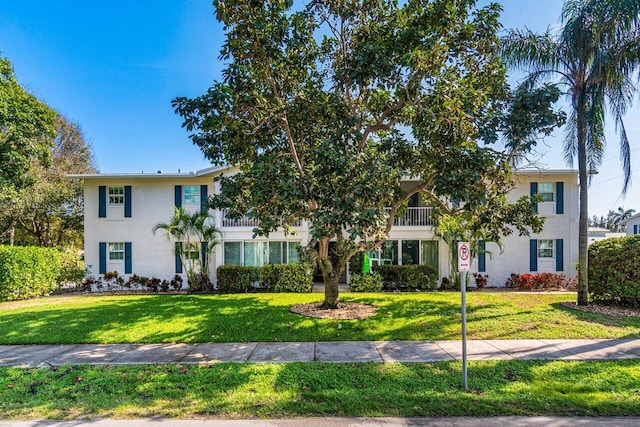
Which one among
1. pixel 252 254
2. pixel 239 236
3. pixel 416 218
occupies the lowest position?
pixel 252 254

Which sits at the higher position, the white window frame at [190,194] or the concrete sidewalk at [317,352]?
the white window frame at [190,194]

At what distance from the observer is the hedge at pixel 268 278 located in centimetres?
1510

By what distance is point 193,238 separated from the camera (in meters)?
16.2

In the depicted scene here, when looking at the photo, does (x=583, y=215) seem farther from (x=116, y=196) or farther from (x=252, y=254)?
(x=116, y=196)

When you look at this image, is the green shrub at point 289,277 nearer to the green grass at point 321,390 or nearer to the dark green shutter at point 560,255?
the green grass at point 321,390

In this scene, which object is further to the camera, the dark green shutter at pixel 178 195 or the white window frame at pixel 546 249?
the dark green shutter at pixel 178 195

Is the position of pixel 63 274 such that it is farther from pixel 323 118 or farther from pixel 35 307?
pixel 323 118

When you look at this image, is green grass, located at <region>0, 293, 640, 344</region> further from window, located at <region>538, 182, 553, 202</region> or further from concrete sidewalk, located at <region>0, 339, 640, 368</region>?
window, located at <region>538, 182, 553, 202</region>

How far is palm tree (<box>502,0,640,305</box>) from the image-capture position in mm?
9891

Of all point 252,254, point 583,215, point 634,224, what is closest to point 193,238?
point 252,254

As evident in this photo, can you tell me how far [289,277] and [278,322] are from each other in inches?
252

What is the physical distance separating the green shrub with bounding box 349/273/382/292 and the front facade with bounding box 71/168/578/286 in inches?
68.3

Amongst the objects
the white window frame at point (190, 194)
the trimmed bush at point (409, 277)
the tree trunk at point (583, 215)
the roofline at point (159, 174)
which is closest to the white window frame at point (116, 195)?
the roofline at point (159, 174)

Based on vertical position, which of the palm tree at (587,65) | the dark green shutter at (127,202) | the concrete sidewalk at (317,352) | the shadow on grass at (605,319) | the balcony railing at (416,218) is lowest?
the shadow on grass at (605,319)
